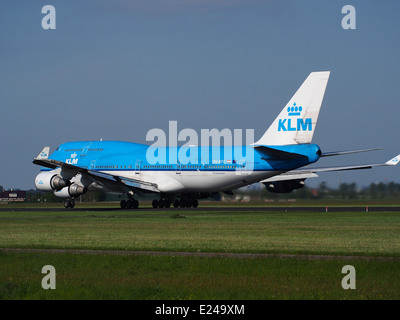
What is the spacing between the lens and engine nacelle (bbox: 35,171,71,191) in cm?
6272

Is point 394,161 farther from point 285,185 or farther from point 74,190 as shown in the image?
point 74,190

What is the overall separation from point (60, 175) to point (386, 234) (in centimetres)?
3758

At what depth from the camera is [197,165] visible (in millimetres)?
63156

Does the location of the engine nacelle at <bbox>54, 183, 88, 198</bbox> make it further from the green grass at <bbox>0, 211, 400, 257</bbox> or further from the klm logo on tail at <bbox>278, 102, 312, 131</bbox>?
the green grass at <bbox>0, 211, 400, 257</bbox>

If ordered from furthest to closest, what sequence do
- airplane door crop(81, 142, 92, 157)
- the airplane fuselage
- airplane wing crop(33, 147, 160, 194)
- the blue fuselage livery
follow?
airplane door crop(81, 142, 92, 157) → airplane wing crop(33, 147, 160, 194) → the airplane fuselage → the blue fuselage livery

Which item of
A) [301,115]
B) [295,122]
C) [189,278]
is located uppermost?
[301,115]

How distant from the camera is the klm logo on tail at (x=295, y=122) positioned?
56037 mm

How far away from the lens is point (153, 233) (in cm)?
3366

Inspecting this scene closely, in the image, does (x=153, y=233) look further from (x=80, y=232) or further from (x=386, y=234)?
(x=386, y=234)

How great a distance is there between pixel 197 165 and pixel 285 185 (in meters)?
10.6

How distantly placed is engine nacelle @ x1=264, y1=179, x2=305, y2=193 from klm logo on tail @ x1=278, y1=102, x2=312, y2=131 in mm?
12217

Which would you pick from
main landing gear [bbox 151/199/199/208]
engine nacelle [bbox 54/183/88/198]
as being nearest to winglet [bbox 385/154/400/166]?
main landing gear [bbox 151/199/199/208]

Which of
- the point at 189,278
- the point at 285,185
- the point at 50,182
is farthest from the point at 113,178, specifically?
the point at 189,278
